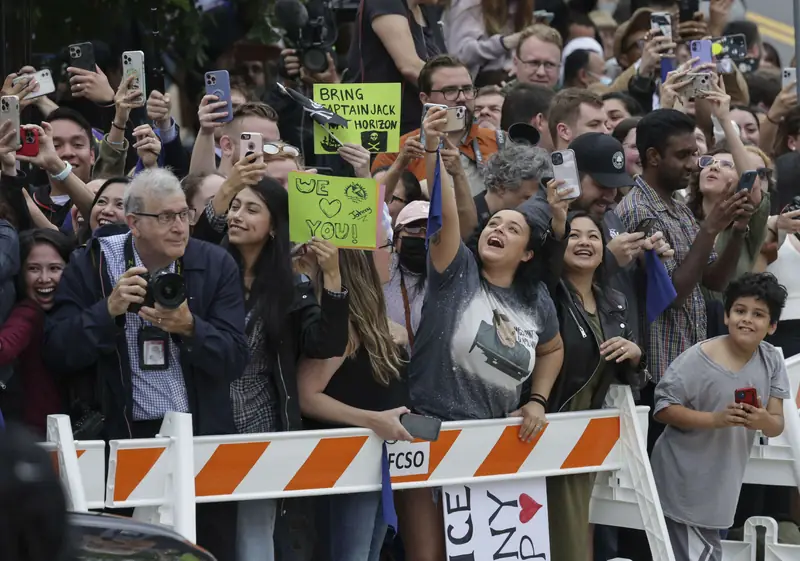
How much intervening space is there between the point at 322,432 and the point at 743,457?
242cm

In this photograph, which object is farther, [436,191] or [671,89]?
[671,89]

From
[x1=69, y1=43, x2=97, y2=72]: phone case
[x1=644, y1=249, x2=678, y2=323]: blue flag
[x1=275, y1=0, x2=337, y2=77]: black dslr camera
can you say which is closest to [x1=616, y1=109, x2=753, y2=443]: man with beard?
[x1=644, y1=249, x2=678, y2=323]: blue flag

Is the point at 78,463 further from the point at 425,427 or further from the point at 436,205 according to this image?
the point at 436,205

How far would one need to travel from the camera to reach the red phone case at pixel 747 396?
7531 millimetres

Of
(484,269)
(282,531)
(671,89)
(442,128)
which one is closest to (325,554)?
(282,531)

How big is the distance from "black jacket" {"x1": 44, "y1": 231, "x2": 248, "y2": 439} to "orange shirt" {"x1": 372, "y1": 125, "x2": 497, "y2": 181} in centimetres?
207

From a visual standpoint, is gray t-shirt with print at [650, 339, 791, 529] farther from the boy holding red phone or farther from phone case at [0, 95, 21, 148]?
phone case at [0, 95, 21, 148]

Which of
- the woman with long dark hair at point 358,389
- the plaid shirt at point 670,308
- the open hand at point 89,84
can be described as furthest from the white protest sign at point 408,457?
the open hand at point 89,84

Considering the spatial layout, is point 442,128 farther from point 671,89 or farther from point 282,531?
point 671,89

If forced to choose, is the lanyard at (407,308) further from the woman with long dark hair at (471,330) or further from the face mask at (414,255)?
the woman with long dark hair at (471,330)

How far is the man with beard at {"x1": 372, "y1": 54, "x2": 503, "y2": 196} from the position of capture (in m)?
8.48

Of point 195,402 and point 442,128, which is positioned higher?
point 442,128

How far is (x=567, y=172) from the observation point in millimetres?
7191

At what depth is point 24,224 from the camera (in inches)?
278
